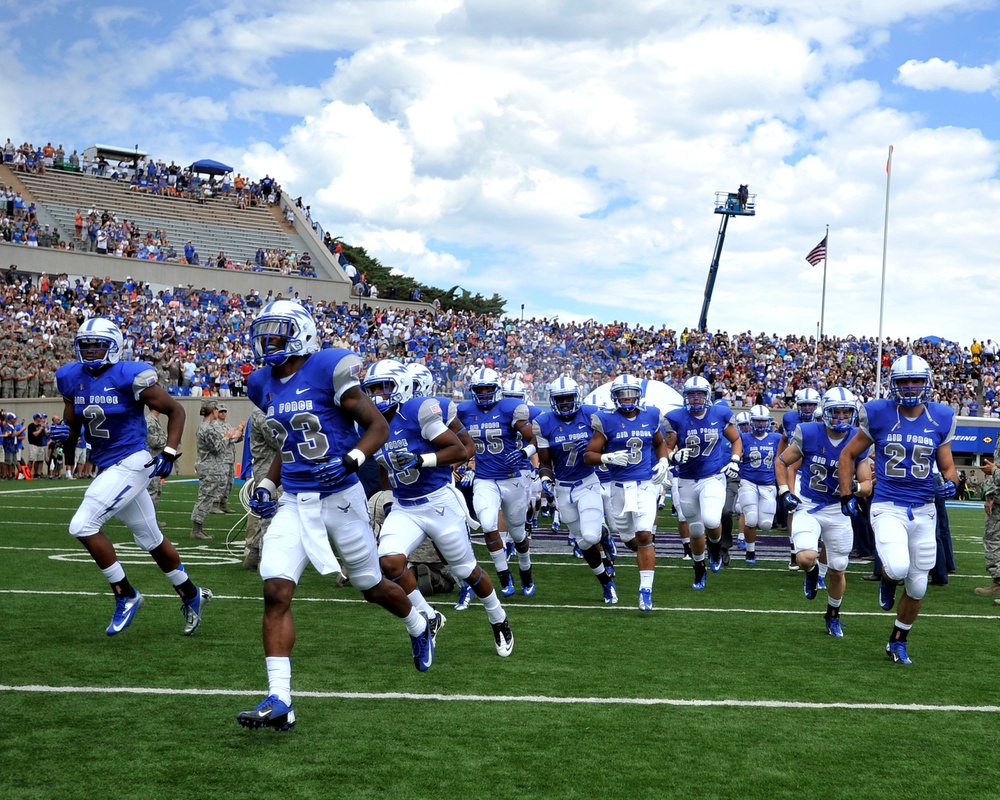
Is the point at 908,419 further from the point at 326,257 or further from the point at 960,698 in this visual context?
the point at 326,257

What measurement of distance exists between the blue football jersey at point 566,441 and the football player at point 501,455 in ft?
0.94

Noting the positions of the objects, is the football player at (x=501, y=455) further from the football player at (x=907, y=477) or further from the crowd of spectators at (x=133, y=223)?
the crowd of spectators at (x=133, y=223)

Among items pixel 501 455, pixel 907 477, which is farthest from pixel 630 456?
pixel 907 477

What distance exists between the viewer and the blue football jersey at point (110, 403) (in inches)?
316

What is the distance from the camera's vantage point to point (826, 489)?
30.3 ft

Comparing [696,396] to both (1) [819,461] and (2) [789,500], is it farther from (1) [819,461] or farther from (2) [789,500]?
(2) [789,500]

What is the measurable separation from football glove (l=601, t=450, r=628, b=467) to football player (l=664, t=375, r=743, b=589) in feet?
6.82

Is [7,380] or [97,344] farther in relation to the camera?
[7,380]

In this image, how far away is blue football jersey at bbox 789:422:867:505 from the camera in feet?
30.3

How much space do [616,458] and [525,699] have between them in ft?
13.1

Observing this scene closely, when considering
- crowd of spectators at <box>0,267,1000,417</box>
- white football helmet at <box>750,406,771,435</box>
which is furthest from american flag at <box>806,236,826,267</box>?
white football helmet at <box>750,406,771,435</box>

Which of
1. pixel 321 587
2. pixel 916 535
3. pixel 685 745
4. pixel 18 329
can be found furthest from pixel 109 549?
pixel 18 329

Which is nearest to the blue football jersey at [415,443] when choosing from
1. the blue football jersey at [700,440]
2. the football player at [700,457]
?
the football player at [700,457]

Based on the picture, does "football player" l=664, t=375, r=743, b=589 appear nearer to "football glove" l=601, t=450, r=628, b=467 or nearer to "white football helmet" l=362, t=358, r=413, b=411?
"football glove" l=601, t=450, r=628, b=467
